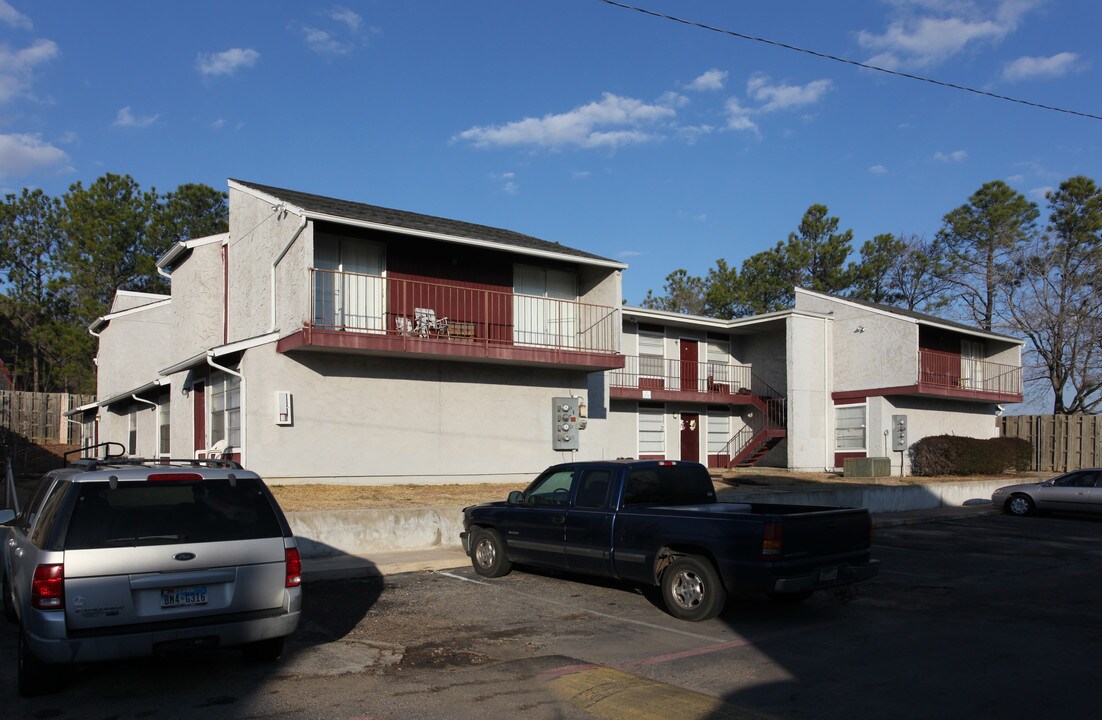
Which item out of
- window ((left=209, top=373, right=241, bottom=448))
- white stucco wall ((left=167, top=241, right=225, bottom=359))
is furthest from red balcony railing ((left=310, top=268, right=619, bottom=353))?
white stucco wall ((left=167, top=241, right=225, bottom=359))

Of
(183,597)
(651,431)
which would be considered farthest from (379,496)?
(651,431)

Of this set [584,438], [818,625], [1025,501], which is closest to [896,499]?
[1025,501]

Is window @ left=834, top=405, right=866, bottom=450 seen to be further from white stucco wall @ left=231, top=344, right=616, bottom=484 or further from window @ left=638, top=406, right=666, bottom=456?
white stucco wall @ left=231, top=344, right=616, bottom=484

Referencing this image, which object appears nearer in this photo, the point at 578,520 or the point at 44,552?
the point at 44,552

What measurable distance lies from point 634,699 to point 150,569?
3433mm

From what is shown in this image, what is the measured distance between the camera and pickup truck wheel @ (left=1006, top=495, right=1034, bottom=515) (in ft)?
69.4

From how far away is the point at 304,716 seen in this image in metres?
5.74

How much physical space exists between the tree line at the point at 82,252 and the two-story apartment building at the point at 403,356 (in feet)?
37.7

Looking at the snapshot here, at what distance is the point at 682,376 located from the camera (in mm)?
30078

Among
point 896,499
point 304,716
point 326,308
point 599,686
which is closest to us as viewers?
point 304,716

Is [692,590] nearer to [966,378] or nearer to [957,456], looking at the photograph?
[957,456]

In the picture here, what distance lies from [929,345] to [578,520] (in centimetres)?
2720

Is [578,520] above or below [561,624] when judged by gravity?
above

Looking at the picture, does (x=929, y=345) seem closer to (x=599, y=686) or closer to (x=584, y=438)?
(x=584, y=438)
